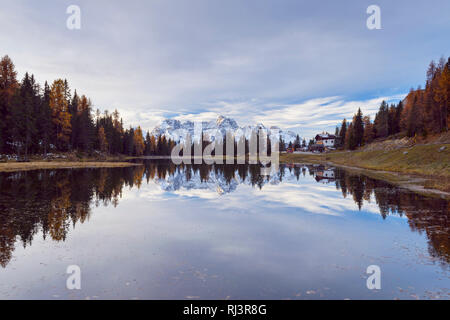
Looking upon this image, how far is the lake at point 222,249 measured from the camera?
314 inches

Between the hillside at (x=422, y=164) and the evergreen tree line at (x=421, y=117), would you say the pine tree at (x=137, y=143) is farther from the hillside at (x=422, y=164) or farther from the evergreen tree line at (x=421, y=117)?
the hillside at (x=422, y=164)

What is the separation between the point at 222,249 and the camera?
38.1 feet

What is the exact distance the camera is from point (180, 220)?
659 inches

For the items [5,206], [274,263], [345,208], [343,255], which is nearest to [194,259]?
[274,263]

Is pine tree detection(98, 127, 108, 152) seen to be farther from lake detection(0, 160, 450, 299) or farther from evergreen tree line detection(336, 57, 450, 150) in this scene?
evergreen tree line detection(336, 57, 450, 150)

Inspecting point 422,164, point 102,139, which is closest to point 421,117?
point 422,164

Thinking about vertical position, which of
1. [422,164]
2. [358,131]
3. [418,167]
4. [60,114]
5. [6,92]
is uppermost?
[6,92]

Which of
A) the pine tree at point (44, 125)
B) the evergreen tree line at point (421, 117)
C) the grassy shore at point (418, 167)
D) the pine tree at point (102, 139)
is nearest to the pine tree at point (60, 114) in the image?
the pine tree at point (44, 125)

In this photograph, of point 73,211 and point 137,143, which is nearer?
point 73,211

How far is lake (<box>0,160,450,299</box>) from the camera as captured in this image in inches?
314

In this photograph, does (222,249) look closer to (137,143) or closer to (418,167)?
(418,167)

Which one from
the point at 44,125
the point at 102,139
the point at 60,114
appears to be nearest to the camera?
the point at 44,125
